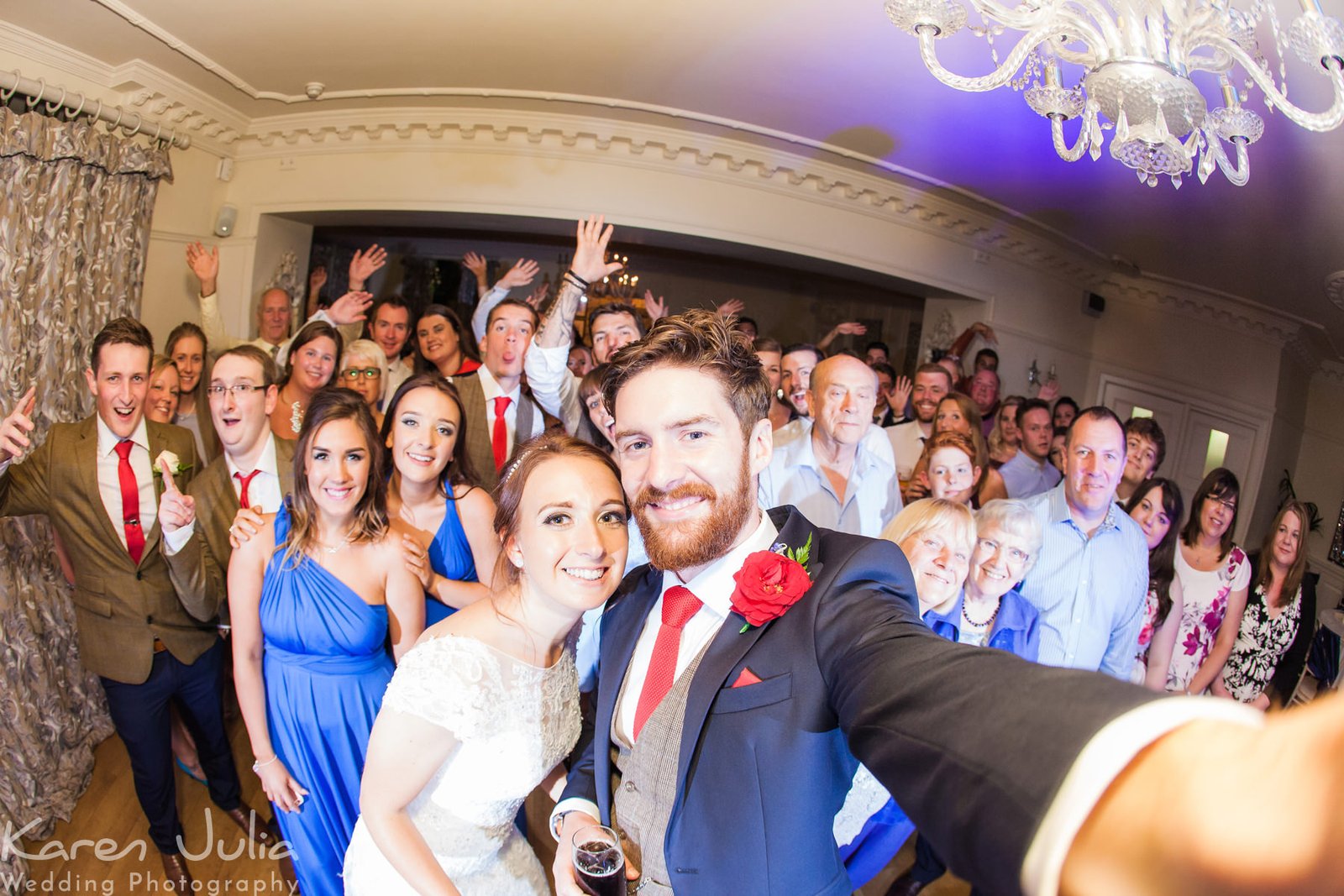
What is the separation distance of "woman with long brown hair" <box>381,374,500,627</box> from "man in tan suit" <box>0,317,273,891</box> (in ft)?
2.52

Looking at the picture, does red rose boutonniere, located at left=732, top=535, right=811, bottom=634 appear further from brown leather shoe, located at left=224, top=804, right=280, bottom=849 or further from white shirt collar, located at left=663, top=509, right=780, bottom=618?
brown leather shoe, located at left=224, top=804, right=280, bottom=849

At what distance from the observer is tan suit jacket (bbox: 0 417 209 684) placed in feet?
8.14

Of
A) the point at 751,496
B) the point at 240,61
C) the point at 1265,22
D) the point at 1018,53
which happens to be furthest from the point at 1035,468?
the point at 240,61

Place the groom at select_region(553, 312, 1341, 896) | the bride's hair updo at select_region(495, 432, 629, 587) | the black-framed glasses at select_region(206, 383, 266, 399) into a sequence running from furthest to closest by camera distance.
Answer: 1. the black-framed glasses at select_region(206, 383, 266, 399)
2. the bride's hair updo at select_region(495, 432, 629, 587)
3. the groom at select_region(553, 312, 1341, 896)

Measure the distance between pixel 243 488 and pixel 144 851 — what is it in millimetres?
1285

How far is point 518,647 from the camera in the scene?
1.57 metres

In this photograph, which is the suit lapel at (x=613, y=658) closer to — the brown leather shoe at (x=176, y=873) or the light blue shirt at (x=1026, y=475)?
the brown leather shoe at (x=176, y=873)

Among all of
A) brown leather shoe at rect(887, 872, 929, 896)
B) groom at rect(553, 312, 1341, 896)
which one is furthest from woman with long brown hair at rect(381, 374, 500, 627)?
brown leather shoe at rect(887, 872, 929, 896)

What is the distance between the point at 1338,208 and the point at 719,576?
428 cm

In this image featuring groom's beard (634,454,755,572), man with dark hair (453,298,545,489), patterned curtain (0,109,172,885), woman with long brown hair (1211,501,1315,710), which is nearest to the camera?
groom's beard (634,454,755,572)

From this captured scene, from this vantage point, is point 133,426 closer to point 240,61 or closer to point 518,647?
point 518,647

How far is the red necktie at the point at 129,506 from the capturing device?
2.52 m

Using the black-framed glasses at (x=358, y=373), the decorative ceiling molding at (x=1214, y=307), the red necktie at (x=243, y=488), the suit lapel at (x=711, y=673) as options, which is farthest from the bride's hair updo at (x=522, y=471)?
the decorative ceiling molding at (x=1214, y=307)

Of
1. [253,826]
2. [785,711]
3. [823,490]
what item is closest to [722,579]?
[785,711]
